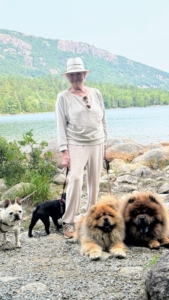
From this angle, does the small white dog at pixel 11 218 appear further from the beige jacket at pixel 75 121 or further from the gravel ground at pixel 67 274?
the beige jacket at pixel 75 121

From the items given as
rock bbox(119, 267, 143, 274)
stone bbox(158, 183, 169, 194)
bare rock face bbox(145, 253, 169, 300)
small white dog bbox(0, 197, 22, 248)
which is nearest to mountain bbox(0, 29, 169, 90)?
stone bbox(158, 183, 169, 194)

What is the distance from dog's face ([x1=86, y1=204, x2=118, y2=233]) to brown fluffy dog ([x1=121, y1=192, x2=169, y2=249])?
235 millimetres

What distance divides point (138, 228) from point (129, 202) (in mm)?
325

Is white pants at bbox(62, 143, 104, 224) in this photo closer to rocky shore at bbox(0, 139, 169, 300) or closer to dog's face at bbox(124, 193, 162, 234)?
rocky shore at bbox(0, 139, 169, 300)

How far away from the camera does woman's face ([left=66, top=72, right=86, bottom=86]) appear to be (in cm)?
479

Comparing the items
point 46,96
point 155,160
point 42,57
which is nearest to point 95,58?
point 42,57

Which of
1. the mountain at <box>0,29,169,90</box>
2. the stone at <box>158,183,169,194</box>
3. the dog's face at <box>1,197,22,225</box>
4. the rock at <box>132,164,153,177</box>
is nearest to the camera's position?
the dog's face at <box>1,197,22,225</box>

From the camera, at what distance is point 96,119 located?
484 cm

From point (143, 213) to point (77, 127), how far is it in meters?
1.36

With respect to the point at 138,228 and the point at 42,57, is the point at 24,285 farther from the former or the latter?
the point at 42,57

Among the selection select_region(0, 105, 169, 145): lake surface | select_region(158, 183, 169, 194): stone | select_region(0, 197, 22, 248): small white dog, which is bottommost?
select_region(0, 105, 169, 145): lake surface

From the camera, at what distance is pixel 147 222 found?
428cm

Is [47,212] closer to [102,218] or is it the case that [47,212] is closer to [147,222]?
[102,218]

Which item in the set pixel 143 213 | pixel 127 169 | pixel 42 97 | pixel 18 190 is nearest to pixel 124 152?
pixel 127 169
